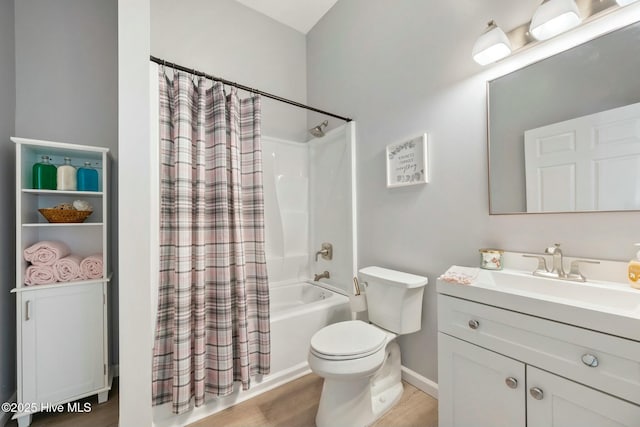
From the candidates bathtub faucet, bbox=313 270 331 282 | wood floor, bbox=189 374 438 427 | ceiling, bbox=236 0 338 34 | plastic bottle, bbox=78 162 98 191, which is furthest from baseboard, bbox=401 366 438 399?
ceiling, bbox=236 0 338 34

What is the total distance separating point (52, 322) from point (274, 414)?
138 cm

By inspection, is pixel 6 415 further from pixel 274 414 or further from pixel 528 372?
pixel 528 372

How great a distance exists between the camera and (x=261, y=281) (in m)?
1.63

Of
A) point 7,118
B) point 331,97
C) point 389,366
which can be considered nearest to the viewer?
point 7,118

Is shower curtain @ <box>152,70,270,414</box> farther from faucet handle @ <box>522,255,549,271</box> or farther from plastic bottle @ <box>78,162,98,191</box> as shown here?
faucet handle @ <box>522,255,549,271</box>

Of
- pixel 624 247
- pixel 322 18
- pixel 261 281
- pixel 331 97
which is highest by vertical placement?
pixel 322 18

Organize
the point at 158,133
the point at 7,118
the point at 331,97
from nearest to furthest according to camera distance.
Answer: the point at 158,133 < the point at 7,118 < the point at 331,97

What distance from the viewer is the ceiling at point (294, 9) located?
2326mm

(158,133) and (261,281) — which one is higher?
(158,133)

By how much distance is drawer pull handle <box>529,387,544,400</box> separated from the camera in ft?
2.73

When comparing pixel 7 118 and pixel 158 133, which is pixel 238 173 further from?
pixel 7 118

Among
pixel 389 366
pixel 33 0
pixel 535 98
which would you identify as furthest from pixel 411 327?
pixel 33 0

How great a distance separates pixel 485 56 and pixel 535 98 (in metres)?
0.31

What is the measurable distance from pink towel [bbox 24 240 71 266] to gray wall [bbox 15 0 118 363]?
35cm
